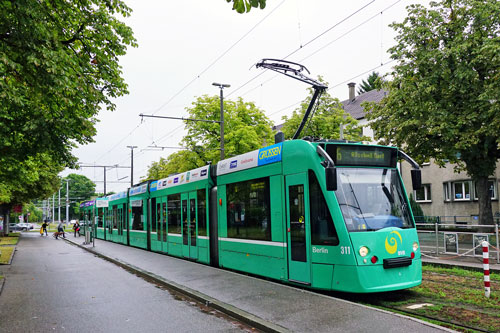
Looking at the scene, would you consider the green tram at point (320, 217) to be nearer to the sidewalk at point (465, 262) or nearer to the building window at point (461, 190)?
the sidewalk at point (465, 262)

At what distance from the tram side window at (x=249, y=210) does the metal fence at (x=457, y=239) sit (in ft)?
21.3

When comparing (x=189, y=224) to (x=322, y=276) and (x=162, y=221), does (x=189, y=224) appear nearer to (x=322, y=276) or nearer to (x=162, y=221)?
→ (x=162, y=221)

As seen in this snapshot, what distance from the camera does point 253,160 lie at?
34.0ft

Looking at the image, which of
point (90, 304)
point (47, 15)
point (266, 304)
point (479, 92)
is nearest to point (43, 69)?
point (47, 15)

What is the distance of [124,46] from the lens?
42.6ft

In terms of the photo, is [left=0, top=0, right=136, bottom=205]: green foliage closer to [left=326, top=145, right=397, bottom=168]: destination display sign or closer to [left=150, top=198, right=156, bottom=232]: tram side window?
[left=150, top=198, right=156, bottom=232]: tram side window

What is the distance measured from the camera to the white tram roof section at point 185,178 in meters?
13.3

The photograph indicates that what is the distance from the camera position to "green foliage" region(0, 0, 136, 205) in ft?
24.5

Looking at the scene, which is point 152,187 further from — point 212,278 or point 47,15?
point 47,15

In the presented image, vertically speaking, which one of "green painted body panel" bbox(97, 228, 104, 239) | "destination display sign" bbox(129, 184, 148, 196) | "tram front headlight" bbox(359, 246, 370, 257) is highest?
"destination display sign" bbox(129, 184, 148, 196)

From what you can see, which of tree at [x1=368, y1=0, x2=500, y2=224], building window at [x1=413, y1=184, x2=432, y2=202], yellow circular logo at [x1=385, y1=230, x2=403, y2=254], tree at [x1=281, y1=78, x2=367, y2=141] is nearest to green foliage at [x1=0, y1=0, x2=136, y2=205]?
yellow circular logo at [x1=385, y1=230, x2=403, y2=254]

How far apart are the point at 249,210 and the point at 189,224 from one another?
14.5ft

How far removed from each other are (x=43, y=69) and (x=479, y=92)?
17.1 meters

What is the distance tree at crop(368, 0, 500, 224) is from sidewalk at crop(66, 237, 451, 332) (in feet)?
42.0
